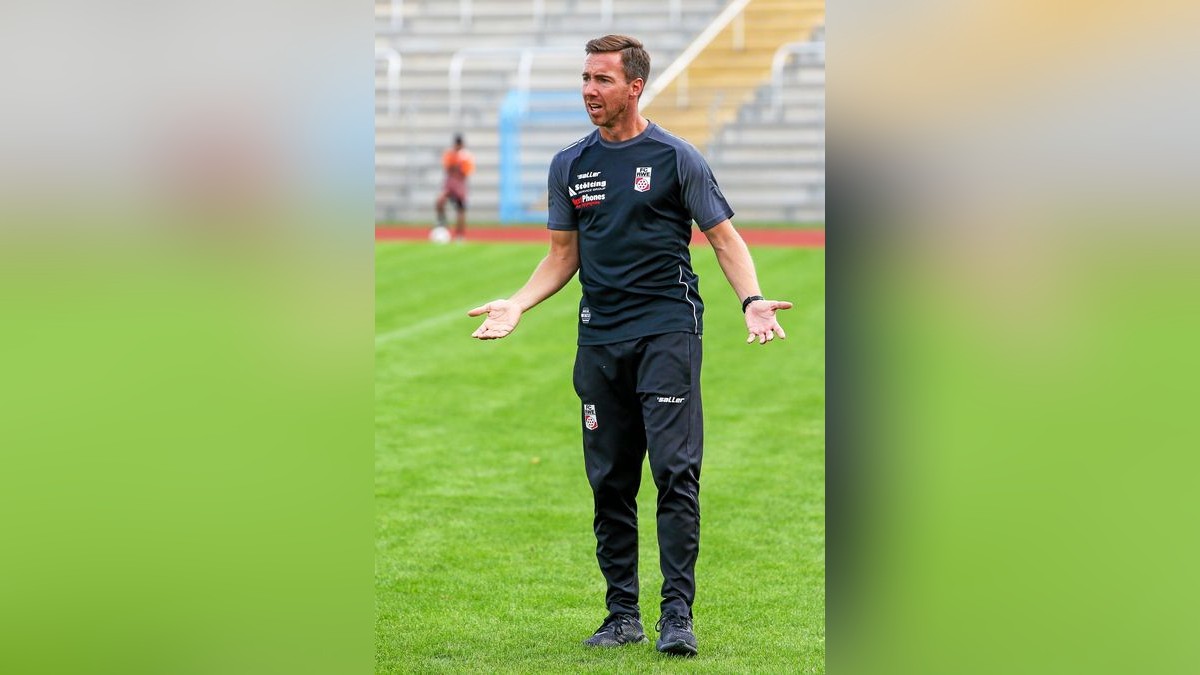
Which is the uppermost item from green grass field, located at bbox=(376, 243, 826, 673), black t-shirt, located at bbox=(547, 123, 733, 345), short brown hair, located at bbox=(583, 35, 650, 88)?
short brown hair, located at bbox=(583, 35, 650, 88)

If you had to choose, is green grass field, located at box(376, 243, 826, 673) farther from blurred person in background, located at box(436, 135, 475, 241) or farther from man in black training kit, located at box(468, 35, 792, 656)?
blurred person in background, located at box(436, 135, 475, 241)

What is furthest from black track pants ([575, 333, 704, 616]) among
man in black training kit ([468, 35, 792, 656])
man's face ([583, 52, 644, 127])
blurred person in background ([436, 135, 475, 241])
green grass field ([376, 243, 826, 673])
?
blurred person in background ([436, 135, 475, 241])

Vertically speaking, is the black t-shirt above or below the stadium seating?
below

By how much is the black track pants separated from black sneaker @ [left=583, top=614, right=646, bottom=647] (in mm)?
48

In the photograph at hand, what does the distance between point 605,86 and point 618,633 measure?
6.76 feet

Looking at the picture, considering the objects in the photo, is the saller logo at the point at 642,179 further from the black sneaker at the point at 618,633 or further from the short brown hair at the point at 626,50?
the black sneaker at the point at 618,633

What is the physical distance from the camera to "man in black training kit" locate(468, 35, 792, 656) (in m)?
6.02

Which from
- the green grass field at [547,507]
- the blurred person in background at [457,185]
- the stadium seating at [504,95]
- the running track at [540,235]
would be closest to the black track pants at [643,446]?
the green grass field at [547,507]
